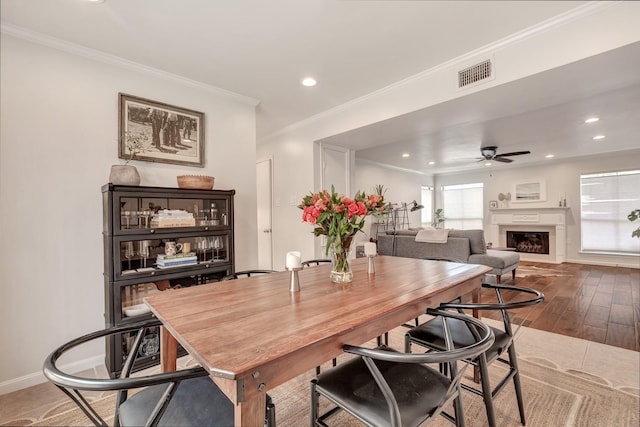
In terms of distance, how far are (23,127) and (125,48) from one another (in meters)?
0.92

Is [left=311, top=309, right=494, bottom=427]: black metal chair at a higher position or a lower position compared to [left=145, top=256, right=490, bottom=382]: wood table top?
lower

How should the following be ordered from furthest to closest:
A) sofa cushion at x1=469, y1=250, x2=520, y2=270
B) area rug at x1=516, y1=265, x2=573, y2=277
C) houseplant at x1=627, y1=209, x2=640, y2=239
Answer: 1. area rug at x1=516, y1=265, x2=573, y2=277
2. sofa cushion at x1=469, y1=250, x2=520, y2=270
3. houseplant at x1=627, y1=209, x2=640, y2=239

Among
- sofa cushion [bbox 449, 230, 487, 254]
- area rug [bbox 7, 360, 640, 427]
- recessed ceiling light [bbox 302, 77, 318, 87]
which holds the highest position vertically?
recessed ceiling light [bbox 302, 77, 318, 87]

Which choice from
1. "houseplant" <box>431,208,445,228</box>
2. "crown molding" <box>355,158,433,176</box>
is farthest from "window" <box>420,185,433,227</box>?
"crown molding" <box>355,158,433,176</box>

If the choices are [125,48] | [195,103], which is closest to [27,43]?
[125,48]

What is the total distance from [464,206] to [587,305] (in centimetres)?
534

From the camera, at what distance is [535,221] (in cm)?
718

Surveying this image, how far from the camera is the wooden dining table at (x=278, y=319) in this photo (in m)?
0.81

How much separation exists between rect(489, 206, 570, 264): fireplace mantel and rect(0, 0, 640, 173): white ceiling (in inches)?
168

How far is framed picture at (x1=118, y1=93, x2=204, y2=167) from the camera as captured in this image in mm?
2441

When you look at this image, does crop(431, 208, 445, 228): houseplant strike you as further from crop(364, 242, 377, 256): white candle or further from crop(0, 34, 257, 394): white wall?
crop(0, 34, 257, 394): white wall

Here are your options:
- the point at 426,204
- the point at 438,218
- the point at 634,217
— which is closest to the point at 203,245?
the point at 634,217

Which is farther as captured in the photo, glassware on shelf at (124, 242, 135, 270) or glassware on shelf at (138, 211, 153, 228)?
glassware on shelf at (138, 211, 153, 228)

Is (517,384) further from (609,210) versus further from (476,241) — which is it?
(609,210)
